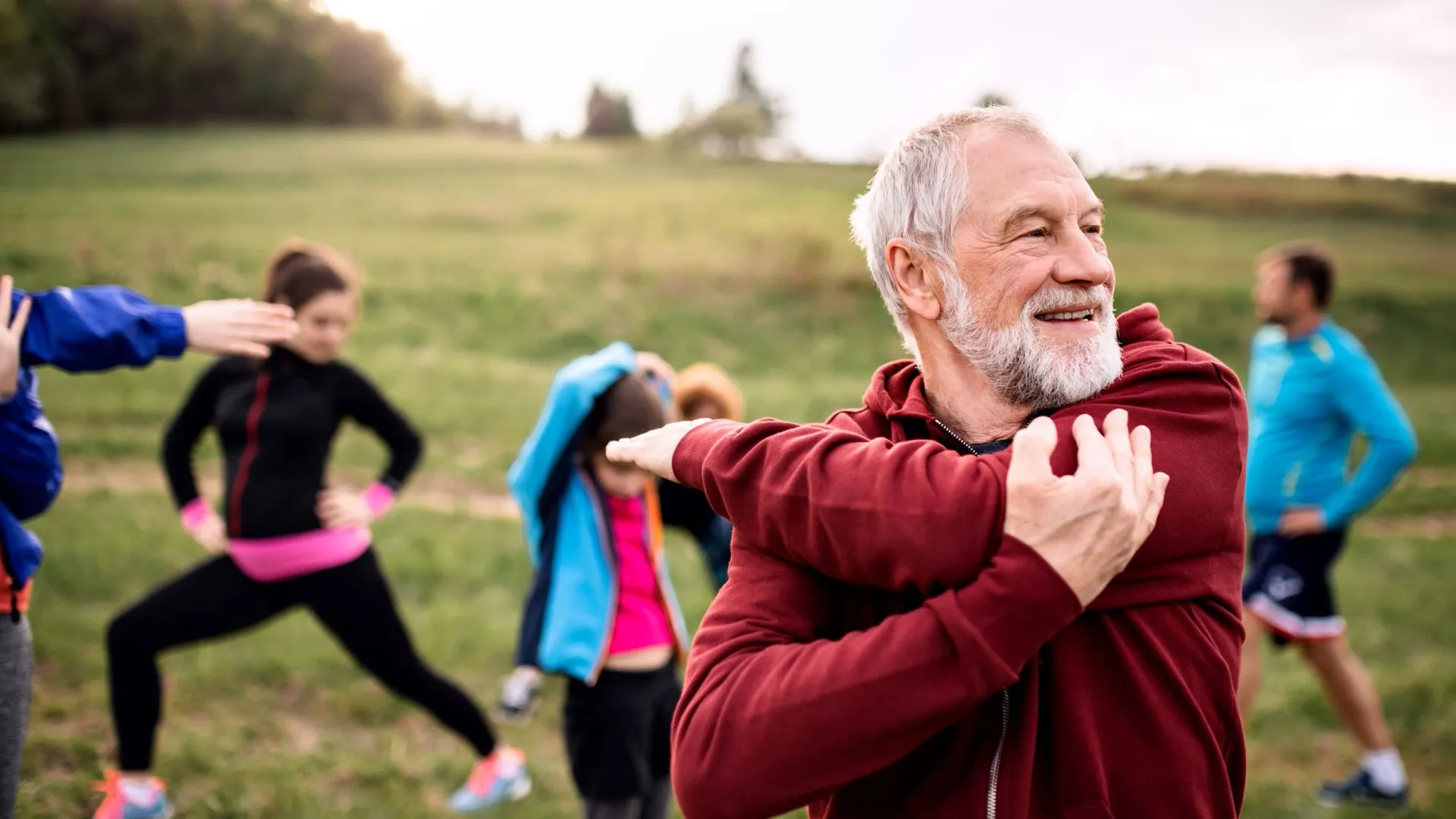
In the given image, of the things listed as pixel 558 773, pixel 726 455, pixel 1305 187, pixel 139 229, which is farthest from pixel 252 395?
pixel 1305 187

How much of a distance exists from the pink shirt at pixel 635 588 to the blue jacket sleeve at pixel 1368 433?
3450 mm

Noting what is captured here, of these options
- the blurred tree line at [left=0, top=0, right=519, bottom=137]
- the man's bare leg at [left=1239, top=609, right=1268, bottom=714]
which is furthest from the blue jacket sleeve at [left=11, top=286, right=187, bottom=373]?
the blurred tree line at [left=0, top=0, right=519, bottom=137]

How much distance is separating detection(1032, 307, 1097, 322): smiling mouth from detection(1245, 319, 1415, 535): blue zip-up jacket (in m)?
3.91

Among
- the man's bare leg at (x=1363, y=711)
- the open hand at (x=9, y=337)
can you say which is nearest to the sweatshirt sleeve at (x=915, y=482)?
the open hand at (x=9, y=337)

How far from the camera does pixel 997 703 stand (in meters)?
1.46

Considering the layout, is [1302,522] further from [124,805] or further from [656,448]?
[124,805]

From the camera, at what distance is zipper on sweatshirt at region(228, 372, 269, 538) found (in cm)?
418

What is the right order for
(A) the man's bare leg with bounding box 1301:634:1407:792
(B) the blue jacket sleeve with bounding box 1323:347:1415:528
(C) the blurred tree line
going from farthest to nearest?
1. (C) the blurred tree line
2. (A) the man's bare leg with bounding box 1301:634:1407:792
3. (B) the blue jacket sleeve with bounding box 1323:347:1415:528

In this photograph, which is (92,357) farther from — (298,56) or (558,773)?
(298,56)

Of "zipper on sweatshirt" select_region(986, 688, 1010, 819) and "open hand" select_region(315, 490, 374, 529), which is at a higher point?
"zipper on sweatshirt" select_region(986, 688, 1010, 819)

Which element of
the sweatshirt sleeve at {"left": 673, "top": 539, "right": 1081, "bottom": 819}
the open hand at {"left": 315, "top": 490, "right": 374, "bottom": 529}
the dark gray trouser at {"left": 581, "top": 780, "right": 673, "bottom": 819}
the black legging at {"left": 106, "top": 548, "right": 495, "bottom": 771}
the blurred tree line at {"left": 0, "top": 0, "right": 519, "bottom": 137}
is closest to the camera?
the sweatshirt sleeve at {"left": 673, "top": 539, "right": 1081, "bottom": 819}

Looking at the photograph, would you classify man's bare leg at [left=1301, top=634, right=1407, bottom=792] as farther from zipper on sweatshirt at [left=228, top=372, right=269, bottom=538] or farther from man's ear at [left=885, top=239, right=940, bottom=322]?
zipper on sweatshirt at [left=228, top=372, right=269, bottom=538]

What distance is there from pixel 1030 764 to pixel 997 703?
0.09 meters

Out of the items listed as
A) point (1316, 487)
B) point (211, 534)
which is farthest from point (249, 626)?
point (1316, 487)
